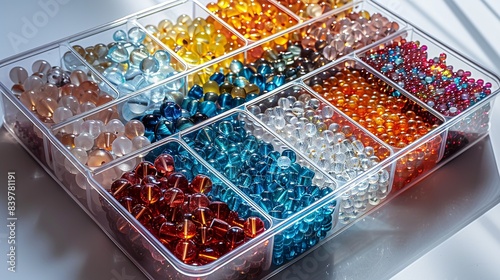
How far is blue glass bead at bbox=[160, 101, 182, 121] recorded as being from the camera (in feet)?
5.65

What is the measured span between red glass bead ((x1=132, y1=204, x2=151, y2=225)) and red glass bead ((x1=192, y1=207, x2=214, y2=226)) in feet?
0.27

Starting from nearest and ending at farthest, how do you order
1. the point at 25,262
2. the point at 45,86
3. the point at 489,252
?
1. the point at 25,262
2. the point at 489,252
3. the point at 45,86

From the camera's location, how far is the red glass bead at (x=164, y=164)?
5.12ft

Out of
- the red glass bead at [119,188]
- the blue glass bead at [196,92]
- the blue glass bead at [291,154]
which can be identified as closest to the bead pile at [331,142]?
the blue glass bead at [291,154]

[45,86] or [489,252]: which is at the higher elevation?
[45,86]

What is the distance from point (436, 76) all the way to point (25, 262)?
3.22 ft

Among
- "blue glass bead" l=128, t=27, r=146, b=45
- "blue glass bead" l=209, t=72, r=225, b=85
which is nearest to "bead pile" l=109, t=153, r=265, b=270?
"blue glass bead" l=209, t=72, r=225, b=85

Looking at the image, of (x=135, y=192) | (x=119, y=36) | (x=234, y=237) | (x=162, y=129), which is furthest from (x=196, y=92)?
(x=234, y=237)

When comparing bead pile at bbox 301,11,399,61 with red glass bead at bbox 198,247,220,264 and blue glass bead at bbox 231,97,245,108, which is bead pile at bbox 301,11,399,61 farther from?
red glass bead at bbox 198,247,220,264

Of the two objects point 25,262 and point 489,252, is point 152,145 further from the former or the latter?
point 489,252

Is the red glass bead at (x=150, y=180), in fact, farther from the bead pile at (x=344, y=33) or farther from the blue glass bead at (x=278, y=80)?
the bead pile at (x=344, y=33)

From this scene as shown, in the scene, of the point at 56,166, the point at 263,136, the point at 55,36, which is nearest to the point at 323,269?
the point at 263,136

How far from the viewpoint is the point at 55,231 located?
155cm

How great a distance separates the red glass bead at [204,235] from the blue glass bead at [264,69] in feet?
1.78
